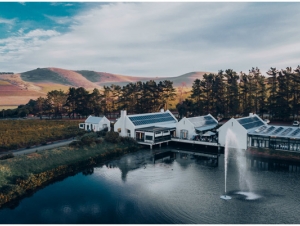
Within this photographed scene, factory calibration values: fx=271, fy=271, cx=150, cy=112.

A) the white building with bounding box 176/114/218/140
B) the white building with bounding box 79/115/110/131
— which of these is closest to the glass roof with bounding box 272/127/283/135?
the white building with bounding box 176/114/218/140

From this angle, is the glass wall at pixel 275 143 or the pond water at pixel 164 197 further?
the glass wall at pixel 275 143

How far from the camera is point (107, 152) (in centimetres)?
3925

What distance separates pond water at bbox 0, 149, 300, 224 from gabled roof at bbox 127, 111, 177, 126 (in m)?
14.6

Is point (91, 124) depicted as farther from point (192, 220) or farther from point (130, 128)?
point (192, 220)

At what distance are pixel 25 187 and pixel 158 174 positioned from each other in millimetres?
13999

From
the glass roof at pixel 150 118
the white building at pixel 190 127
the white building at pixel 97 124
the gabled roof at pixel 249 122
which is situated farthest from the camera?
the white building at pixel 97 124

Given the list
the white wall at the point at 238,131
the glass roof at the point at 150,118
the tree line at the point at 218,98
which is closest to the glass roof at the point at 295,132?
the white wall at the point at 238,131

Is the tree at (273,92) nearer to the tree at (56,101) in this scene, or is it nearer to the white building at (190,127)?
the white building at (190,127)

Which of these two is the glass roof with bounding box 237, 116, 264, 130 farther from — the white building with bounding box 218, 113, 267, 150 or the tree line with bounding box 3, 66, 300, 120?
the tree line with bounding box 3, 66, 300, 120

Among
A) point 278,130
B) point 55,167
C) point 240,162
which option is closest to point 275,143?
point 278,130

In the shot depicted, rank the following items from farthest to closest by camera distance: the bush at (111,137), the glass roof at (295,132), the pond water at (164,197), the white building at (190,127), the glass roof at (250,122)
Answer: the white building at (190,127), the bush at (111,137), the glass roof at (250,122), the glass roof at (295,132), the pond water at (164,197)

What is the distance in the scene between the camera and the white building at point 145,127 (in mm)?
45312

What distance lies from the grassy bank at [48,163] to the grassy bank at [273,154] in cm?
1786

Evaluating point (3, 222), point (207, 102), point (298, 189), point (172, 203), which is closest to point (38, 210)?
point (3, 222)
